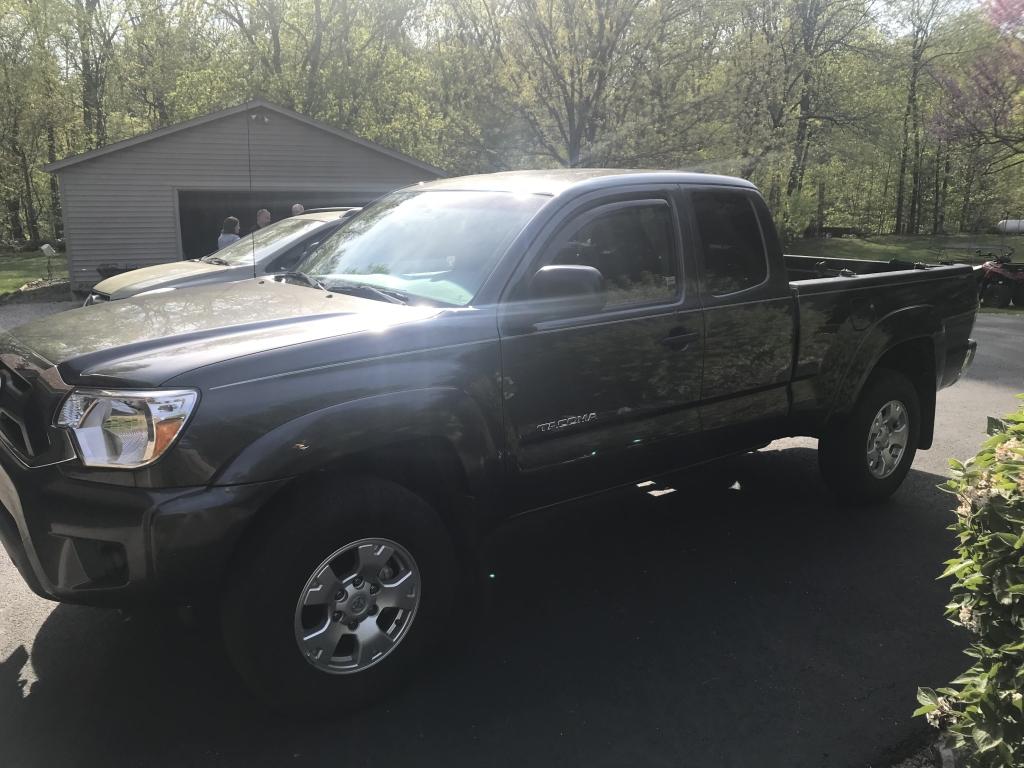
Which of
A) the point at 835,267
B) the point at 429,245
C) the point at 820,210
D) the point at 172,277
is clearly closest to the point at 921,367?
the point at 835,267

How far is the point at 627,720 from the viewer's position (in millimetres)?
2939

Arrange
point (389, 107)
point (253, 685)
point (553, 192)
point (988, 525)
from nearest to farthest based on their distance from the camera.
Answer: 1. point (988, 525)
2. point (253, 685)
3. point (553, 192)
4. point (389, 107)

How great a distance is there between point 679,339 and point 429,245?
1.27 m

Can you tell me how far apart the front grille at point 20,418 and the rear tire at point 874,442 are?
161 inches

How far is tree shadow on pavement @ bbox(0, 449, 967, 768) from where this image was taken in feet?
9.11

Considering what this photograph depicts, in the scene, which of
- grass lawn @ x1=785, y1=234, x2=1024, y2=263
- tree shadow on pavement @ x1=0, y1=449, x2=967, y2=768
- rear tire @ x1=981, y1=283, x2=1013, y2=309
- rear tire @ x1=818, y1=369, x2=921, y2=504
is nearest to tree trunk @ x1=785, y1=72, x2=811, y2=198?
grass lawn @ x1=785, y1=234, x2=1024, y2=263

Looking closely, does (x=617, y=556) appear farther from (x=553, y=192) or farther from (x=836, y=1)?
(x=836, y=1)

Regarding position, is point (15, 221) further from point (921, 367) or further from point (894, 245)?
point (921, 367)

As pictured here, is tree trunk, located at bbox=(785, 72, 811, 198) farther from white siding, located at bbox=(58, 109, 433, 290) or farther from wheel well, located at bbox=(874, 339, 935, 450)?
wheel well, located at bbox=(874, 339, 935, 450)

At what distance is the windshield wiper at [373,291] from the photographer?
3340mm

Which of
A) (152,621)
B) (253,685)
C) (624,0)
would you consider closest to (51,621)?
(152,621)

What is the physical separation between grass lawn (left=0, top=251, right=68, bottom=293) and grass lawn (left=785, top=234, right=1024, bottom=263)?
1041 inches

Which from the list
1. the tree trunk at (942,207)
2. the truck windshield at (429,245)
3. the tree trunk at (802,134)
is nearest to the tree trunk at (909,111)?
the tree trunk at (942,207)

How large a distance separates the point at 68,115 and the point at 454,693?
36704mm
